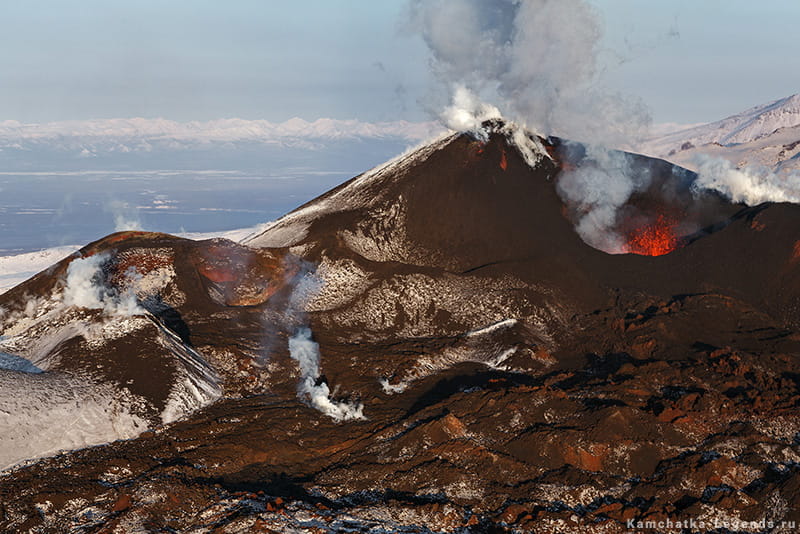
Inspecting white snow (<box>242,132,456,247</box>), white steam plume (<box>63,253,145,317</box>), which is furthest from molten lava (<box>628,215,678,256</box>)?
white steam plume (<box>63,253,145,317</box>)

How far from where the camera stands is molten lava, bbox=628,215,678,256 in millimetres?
52812

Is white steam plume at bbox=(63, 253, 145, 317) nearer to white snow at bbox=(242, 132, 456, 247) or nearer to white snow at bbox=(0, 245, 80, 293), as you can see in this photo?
white snow at bbox=(242, 132, 456, 247)

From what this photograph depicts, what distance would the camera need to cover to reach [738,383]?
1248 inches

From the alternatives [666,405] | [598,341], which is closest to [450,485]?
[666,405]

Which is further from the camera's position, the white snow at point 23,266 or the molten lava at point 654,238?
the white snow at point 23,266

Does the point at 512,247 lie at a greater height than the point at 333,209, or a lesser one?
lesser

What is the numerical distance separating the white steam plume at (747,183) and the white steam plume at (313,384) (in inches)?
1428

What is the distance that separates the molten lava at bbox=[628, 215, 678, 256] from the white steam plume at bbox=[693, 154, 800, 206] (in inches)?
175

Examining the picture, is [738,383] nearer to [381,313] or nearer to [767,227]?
[767,227]

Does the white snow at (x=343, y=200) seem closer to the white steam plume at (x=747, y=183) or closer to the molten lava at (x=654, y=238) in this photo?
the molten lava at (x=654, y=238)

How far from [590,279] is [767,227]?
12.7 metres

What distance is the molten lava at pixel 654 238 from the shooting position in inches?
2079

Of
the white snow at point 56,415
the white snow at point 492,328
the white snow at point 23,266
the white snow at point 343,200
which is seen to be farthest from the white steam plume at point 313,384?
the white snow at point 23,266

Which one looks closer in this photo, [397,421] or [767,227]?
[397,421]
